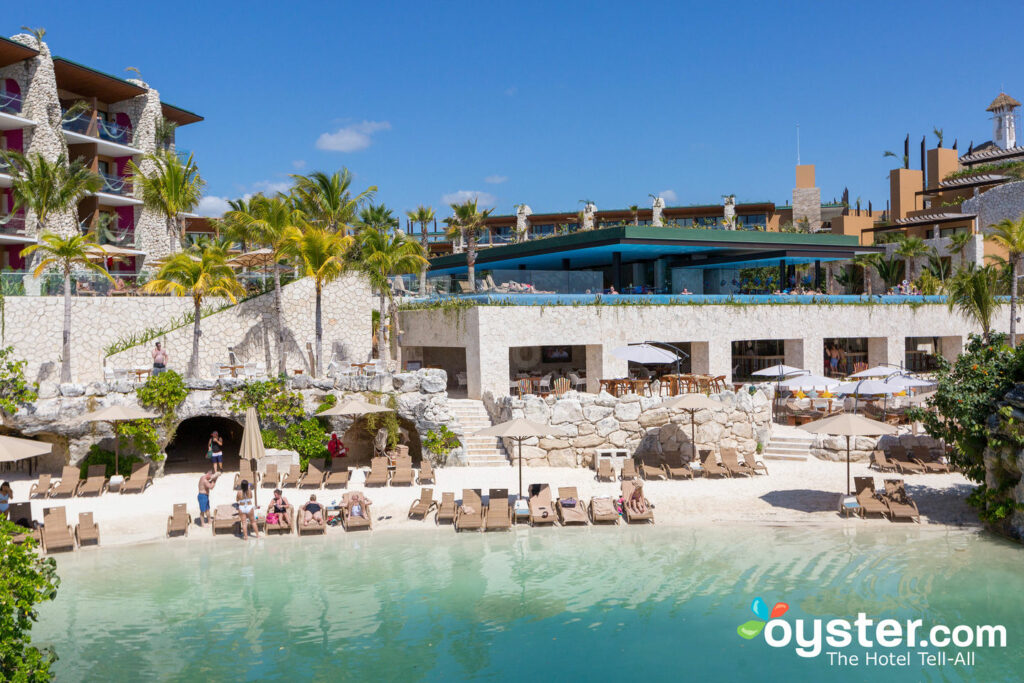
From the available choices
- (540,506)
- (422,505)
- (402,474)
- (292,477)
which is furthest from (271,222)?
(540,506)

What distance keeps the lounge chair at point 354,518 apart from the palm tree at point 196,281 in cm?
1155

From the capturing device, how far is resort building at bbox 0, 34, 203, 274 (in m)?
34.0

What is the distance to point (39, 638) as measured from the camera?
38.9ft

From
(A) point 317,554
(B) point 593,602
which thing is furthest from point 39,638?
(B) point 593,602

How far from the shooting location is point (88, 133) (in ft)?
121

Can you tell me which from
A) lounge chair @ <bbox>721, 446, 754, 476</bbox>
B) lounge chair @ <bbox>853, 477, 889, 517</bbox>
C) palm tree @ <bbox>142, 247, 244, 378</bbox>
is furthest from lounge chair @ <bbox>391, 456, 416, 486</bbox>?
lounge chair @ <bbox>853, 477, 889, 517</bbox>

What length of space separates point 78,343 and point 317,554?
16932 millimetres

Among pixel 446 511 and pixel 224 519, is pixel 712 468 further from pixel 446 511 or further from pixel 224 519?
pixel 224 519

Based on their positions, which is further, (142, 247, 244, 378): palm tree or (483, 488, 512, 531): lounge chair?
(142, 247, 244, 378): palm tree

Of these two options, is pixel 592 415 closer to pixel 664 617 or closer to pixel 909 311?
pixel 664 617

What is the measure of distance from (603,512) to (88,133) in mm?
33673

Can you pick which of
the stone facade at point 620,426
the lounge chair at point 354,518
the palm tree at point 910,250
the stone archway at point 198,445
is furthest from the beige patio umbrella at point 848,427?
the palm tree at point 910,250

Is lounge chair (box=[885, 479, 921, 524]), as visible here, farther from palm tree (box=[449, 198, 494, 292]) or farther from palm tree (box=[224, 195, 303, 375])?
palm tree (box=[449, 198, 494, 292])

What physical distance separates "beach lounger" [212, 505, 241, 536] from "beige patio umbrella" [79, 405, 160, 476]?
17.6 feet
